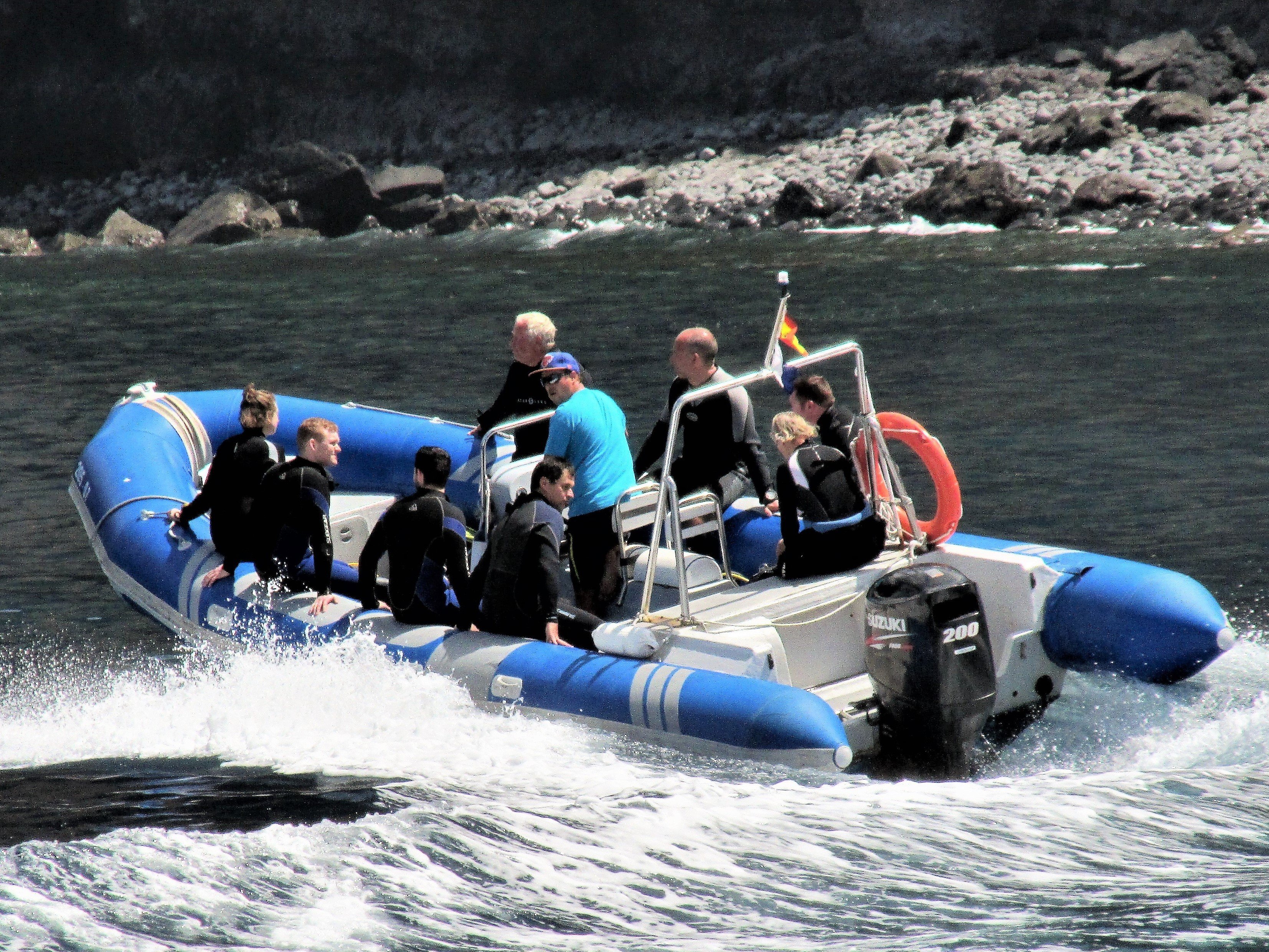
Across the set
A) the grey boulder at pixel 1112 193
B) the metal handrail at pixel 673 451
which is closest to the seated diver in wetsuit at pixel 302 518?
the metal handrail at pixel 673 451

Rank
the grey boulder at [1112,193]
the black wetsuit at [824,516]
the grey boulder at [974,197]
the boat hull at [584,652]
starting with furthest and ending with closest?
the grey boulder at [974,197]
the grey boulder at [1112,193]
the black wetsuit at [824,516]
the boat hull at [584,652]

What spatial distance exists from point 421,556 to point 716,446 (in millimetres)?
1602

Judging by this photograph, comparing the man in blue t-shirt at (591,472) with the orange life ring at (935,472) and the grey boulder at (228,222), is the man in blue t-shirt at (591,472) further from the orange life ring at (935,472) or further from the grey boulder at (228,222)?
the grey boulder at (228,222)

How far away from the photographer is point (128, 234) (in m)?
32.8

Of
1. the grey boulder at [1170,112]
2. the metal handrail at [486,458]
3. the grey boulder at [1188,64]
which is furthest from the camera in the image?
the grey boulder at [1188,64]

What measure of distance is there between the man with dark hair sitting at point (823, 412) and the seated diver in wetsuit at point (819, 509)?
0.27ft

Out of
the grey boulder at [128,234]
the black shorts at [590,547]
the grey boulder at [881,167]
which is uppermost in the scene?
the grey boulder at [881,167]

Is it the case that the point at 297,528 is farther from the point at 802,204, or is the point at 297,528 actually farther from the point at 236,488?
the point at 802,204

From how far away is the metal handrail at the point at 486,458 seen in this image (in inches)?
289

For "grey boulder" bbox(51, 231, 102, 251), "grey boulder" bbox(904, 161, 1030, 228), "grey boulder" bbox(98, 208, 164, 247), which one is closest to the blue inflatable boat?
"grey boulder" bbox(904, 161, 1030, 228)

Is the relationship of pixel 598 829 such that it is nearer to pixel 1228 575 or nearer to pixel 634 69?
pixel 1228 575

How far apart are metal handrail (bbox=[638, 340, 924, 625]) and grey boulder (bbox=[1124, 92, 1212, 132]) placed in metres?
22.3

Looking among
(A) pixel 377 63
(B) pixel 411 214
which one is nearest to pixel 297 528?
(B) pixel 411 214

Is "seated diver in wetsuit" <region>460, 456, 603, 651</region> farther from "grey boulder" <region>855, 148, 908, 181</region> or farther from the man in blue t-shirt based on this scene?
"grey boulder" <region>855, 148, 908, 181</region>
